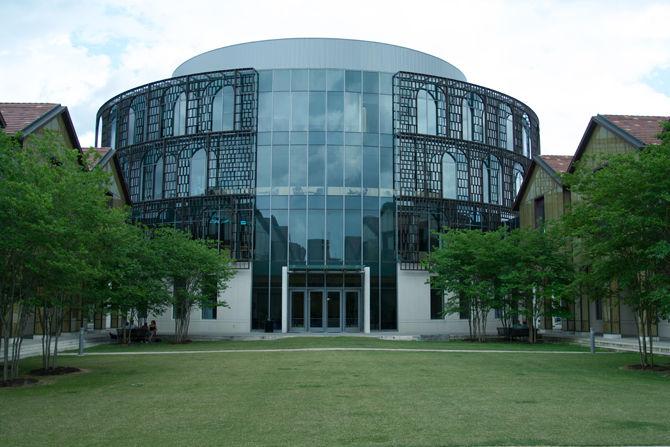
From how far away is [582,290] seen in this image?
26172 mm

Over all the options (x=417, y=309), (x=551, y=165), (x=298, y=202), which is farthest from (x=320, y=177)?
(x=551, y=165)

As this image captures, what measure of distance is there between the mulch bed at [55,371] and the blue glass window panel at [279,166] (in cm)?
2520

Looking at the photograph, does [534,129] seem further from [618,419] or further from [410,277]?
[618,419]

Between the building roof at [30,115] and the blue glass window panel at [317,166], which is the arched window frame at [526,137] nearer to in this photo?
the blue glass window panel at [317,166]

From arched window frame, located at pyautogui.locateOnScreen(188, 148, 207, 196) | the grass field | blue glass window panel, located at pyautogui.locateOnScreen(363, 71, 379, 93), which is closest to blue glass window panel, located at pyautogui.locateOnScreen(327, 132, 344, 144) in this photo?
blue glass window panel, located at pyautogui.locateOnScreen(363, 71, 379, 93)

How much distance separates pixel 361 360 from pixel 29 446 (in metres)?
14.7

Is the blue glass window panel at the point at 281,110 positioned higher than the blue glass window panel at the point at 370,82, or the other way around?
the blue glass window panel at the point at 370,82

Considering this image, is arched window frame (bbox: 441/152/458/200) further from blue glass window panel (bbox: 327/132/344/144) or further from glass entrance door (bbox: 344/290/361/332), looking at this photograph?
glass entrance door (bbox: 344/290/361/332)

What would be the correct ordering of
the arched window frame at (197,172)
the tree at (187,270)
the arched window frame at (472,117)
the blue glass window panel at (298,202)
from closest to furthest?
the tree at (187,270) → the blue glass window panel at (298,202) → the arched window frame at (197,172) → the arched window frame at (472,117)

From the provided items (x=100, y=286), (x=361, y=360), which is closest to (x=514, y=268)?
(x=361, y=360)

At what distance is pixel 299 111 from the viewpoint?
46.7m

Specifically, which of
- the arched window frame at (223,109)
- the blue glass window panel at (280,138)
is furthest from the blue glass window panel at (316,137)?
the arched window frame at (223,109)

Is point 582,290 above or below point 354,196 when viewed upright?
below

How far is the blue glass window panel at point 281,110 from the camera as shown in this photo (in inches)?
1833
